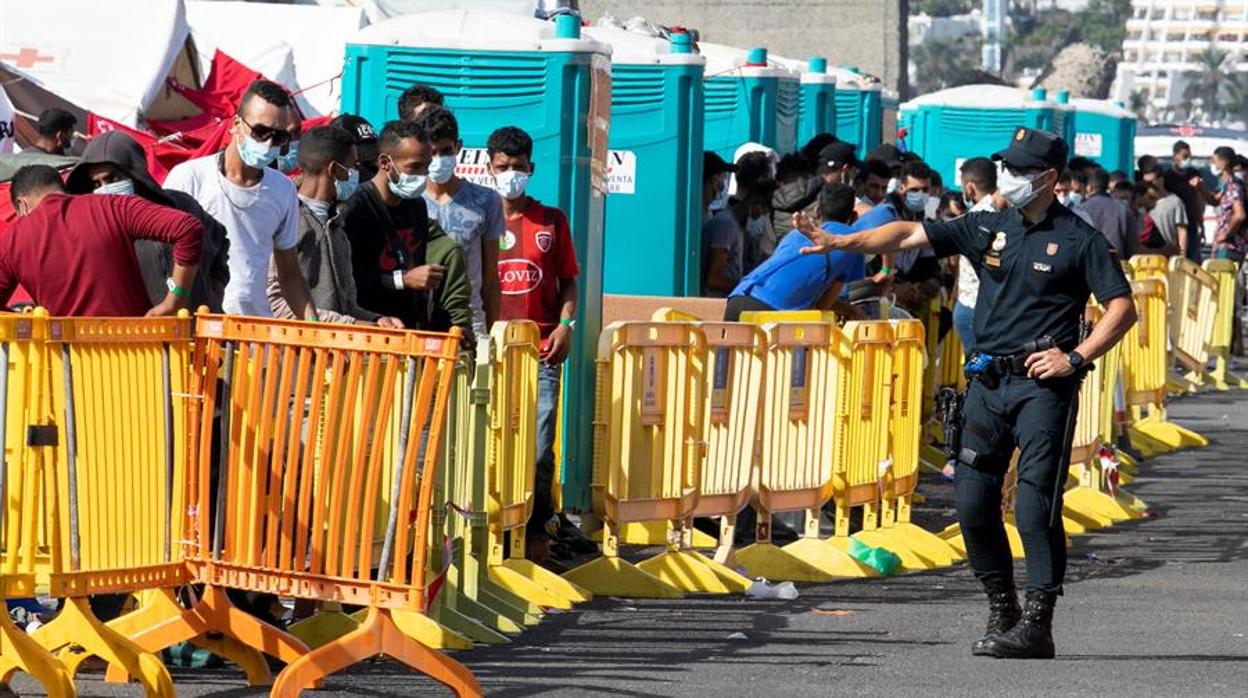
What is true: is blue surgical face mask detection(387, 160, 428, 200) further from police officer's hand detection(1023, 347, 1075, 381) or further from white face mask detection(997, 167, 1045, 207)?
police officer's hand detection(1023, 347, 1075, 381)

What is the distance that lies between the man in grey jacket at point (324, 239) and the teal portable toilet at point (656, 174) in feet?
19.6

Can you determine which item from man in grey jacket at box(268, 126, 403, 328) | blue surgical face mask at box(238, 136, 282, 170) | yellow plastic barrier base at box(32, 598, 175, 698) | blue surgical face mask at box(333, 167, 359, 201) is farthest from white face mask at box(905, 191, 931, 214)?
yellow plastic barrier base at box(32, 598, 175, 698)

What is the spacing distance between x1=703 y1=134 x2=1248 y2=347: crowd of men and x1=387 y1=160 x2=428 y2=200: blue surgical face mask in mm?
2290

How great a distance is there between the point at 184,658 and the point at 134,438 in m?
1.15

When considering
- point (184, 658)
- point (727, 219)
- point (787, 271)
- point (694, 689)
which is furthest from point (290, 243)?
point (727, 219)

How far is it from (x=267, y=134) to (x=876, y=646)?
2.99 meters

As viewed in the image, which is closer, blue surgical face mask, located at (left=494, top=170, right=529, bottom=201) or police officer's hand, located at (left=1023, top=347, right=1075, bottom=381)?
police officer's hand, located at (left=1023, top=347, right=1075, bottom=381)

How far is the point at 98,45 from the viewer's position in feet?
67.8

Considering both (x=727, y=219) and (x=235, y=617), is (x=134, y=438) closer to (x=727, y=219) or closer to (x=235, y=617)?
(x=235, y=617)

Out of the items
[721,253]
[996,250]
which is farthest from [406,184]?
[721,253]

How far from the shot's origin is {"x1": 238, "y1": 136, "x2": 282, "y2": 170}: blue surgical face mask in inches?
373

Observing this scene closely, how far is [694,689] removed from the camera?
8.78 meters

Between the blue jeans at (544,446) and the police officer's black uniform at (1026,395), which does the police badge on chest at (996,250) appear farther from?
the blue jeans at (544,446)

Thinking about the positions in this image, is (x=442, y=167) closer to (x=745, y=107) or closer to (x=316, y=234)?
(x=316, y=234)
